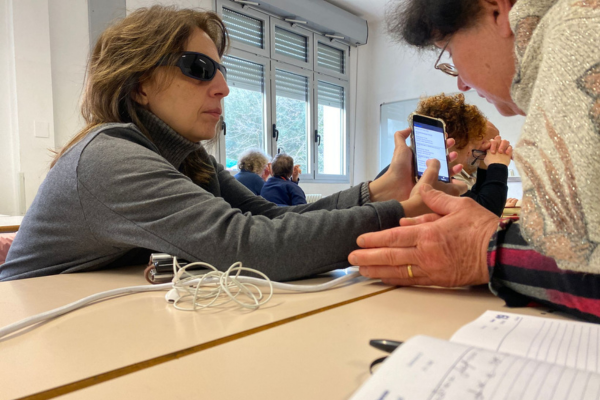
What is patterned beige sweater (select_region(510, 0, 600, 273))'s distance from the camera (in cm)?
31

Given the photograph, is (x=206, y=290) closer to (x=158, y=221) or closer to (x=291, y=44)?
(x=158, y=221)

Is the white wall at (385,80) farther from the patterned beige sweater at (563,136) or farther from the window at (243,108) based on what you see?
the patterned beige sweater at (563,136)

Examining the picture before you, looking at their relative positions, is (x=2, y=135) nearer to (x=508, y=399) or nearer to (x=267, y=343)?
(x=267, y=343)

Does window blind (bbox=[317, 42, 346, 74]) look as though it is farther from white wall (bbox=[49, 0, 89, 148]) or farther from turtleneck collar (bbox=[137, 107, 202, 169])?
turtleneck collar (bbox=[137, 107, 202, 169])

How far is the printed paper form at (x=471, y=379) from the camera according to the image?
0.26 m

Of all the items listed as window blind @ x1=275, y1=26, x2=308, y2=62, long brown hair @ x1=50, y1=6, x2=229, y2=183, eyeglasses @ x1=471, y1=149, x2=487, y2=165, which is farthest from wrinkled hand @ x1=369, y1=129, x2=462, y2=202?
window blind @ x1=275, y1=26, x2=308, y2=62

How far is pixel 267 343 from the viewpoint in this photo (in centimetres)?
44

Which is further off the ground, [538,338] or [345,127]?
[345,127]

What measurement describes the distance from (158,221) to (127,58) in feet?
1.67

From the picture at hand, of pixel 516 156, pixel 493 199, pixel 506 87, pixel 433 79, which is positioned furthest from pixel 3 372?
pixel 433 79

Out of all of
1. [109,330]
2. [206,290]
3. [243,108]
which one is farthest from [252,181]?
[109,330]

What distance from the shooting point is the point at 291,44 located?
523 centimetres

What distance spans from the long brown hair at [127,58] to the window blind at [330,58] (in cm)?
474

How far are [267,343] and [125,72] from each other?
817 mm
